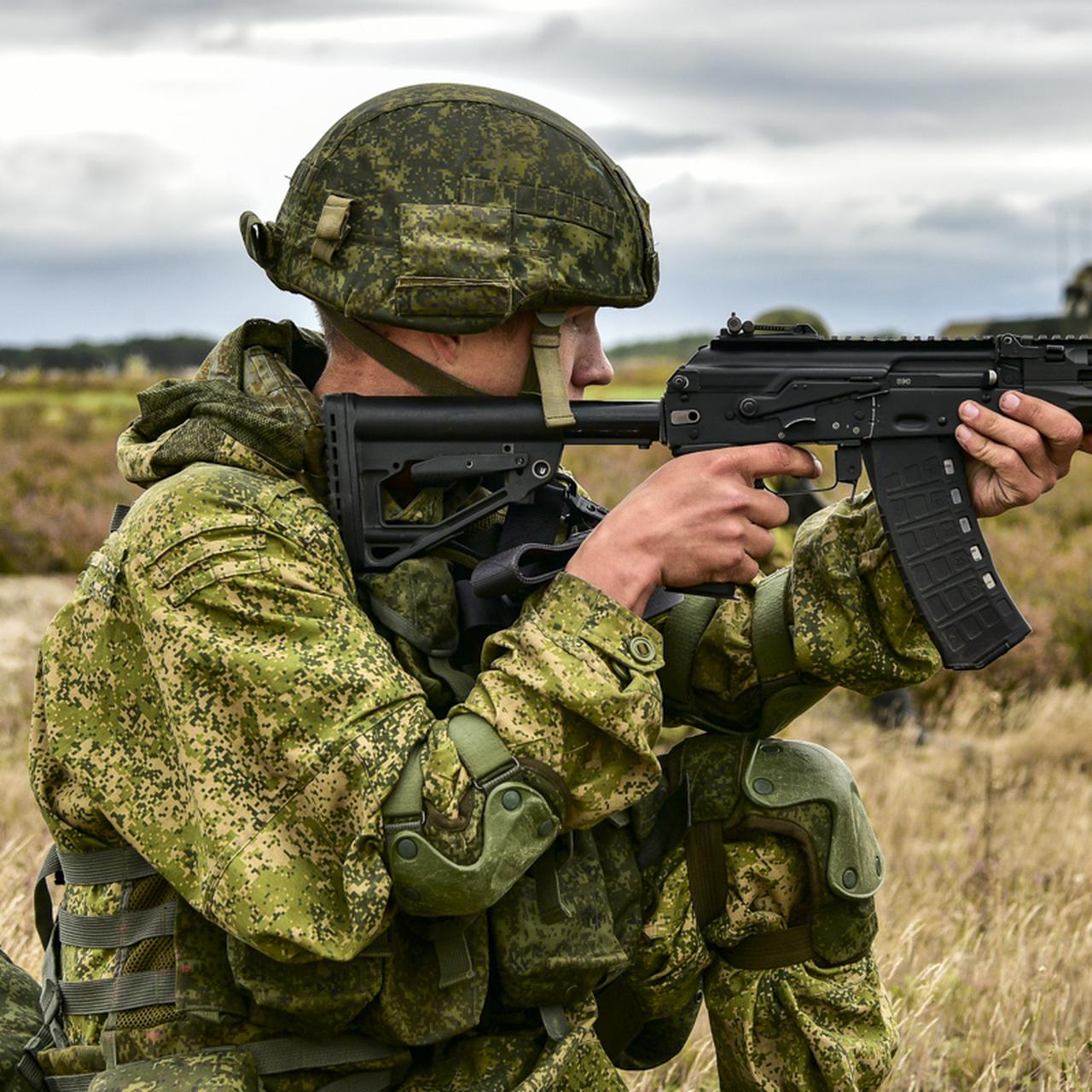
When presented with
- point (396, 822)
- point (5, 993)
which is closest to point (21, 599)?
point (5, 993)

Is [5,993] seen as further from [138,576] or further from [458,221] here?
[458,221]

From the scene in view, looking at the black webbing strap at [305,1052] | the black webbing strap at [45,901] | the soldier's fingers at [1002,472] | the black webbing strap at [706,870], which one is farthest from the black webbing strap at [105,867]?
the soldier's fingers at [1002,472]

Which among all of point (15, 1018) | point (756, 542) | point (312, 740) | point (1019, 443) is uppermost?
point (1019, 443)

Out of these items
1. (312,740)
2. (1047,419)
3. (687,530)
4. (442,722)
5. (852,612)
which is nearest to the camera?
(312,740)

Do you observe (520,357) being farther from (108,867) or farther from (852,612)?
(108,867)

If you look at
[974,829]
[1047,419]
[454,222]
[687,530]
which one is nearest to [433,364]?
[454,222]

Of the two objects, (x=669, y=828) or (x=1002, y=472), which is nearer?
(x=1002, y=472)

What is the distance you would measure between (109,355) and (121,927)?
1342 inches

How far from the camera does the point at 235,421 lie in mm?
3164

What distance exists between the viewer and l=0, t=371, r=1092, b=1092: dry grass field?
4289 mm

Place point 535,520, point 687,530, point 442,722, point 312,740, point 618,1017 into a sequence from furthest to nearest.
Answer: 1. point 618,1017
2. point 535,520
3. point 687,530
4. point 442,722
5. point 312,740

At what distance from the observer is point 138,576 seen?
2918 mm

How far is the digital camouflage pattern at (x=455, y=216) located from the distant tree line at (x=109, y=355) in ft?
95.3

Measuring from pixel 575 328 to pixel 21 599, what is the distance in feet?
29.7
